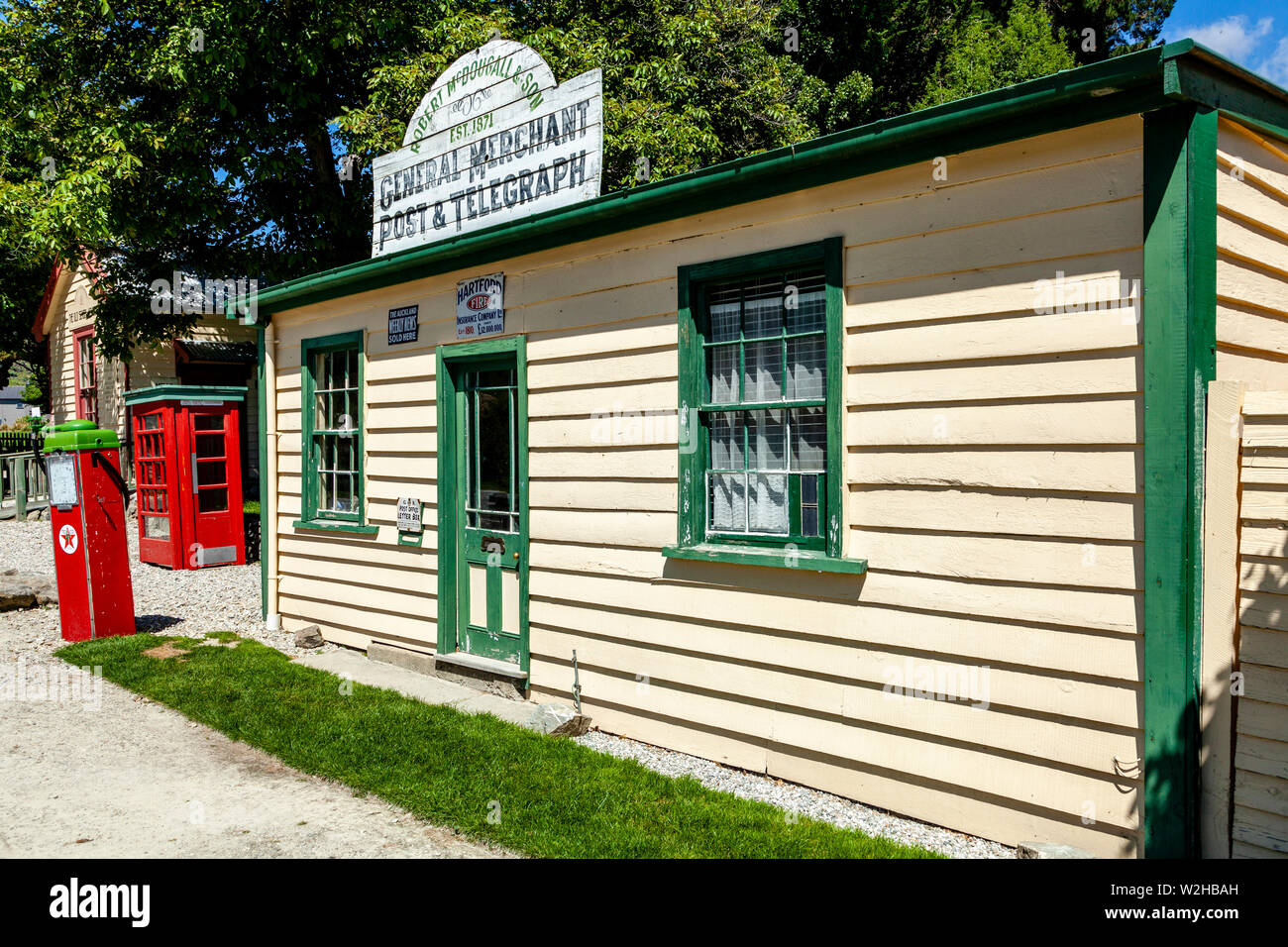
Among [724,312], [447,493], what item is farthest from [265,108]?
[724,312]

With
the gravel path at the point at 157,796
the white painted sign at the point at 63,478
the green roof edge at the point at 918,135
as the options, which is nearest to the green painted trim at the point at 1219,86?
the green roof edge at the point at 918,135

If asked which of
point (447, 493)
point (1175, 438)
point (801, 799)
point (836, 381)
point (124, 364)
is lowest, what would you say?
point (801, 799)

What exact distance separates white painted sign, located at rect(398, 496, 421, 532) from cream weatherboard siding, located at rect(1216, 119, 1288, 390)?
18.0 feet

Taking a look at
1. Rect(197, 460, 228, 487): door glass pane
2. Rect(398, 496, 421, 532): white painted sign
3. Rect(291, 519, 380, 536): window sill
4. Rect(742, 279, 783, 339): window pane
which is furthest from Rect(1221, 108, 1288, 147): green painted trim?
Rect(197, 460, 228, 487): door glass pane

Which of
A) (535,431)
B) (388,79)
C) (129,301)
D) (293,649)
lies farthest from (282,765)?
(129,301)

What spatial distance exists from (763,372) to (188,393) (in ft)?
32.8

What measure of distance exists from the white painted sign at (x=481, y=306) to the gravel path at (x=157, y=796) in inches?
124

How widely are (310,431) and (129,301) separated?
9352 millimetres

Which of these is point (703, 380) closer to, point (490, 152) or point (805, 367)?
point (805, 367)

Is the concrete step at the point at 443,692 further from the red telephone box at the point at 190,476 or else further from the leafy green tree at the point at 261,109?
the leafy green tree at the point at 261,109

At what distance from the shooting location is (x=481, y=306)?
6.73 meters

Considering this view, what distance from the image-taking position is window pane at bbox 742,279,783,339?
5.06m

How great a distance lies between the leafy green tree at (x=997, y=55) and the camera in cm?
1831

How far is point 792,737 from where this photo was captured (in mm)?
4918
